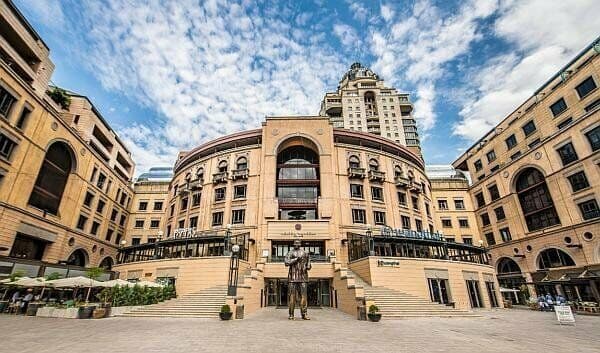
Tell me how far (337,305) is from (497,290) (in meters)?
18.9

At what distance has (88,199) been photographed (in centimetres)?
3675

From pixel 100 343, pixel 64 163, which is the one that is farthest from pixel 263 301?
pixel 64 163

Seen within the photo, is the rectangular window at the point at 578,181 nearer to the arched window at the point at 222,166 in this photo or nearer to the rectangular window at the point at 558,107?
the rectangular window at the point at 558,107

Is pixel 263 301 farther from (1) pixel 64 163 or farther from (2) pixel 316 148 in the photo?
(1) pixel 64 163

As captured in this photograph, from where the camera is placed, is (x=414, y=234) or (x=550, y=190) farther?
(x=550, y=190)

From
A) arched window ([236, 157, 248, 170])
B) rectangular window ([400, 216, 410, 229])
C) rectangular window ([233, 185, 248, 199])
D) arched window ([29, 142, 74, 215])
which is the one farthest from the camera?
arched window ([236, 157, 248, 170])

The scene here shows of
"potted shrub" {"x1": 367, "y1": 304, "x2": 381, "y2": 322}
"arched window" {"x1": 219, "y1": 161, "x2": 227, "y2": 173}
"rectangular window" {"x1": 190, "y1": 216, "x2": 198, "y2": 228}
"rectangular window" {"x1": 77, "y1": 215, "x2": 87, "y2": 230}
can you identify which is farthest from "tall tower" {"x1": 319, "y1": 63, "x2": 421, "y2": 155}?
"potted shrub" {"x1": 367, "y1": 304, "x2": 381, "y2": 322}

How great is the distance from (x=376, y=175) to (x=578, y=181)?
22573 mm

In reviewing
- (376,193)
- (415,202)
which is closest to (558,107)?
(415,202)

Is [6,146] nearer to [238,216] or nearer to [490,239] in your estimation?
[238,216]

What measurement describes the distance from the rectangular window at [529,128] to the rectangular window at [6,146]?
61.8 meters

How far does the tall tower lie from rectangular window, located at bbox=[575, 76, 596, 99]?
4596 centimetres

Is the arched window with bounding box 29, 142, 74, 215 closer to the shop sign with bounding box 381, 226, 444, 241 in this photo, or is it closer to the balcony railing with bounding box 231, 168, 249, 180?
the balcony railing with bounding box 231, 168, 249, 180

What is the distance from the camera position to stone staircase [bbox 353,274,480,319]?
694 inches
